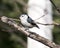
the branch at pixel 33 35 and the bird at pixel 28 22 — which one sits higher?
the bird at pixel 28 22

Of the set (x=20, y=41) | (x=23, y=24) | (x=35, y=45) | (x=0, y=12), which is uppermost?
(x=0, y=12)

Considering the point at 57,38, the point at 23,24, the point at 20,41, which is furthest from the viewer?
the point at 57,38

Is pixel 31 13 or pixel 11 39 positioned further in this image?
pixel 11 39

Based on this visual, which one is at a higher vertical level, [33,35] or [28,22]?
[28,22]

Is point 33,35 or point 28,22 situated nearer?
point 33,35

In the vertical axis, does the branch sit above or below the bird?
below

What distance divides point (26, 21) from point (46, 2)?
89cm

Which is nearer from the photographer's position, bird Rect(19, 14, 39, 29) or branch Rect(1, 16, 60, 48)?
branch Rect(1, 16, 60, 48)

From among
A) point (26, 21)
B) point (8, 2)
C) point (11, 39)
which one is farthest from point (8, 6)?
point (26, 21)

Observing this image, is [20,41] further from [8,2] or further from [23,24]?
[23,24]

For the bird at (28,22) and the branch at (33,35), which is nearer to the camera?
the branch at (33,35)

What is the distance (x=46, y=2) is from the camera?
13.7ft

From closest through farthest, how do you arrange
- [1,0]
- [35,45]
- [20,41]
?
[35,45]
[20,41]
[1,0]

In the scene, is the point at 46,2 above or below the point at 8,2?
below
